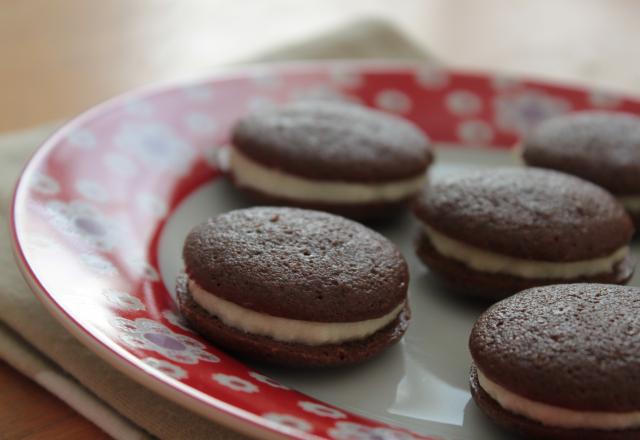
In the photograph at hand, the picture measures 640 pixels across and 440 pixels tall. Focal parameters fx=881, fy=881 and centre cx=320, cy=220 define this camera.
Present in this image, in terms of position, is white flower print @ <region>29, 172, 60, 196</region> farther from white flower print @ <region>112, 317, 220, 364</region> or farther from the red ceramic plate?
white flower print @ <region>112, 317, 220, 364</region>

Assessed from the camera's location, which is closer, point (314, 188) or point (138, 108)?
point (314, 188)

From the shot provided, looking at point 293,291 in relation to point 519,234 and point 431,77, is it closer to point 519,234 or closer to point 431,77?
point 519,234

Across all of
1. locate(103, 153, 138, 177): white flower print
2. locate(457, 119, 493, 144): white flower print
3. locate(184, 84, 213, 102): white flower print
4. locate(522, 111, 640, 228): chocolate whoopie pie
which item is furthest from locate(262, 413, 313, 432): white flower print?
locate(457, 119, 493, 144): white flower print

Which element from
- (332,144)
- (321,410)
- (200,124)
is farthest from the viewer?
(200,124)

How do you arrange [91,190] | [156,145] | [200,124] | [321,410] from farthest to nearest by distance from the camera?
[200,124] → [156,145] → [91,190] → [321,410]

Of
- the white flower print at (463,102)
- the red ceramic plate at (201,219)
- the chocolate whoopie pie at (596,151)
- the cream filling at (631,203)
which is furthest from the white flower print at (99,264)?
the white flower print at (463,102)

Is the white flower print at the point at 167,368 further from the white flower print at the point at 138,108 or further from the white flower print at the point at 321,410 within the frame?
the white flower print at the point at 138,108

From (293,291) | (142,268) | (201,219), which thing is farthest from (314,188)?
(293,291)

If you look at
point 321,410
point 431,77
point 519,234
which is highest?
point 431,77
